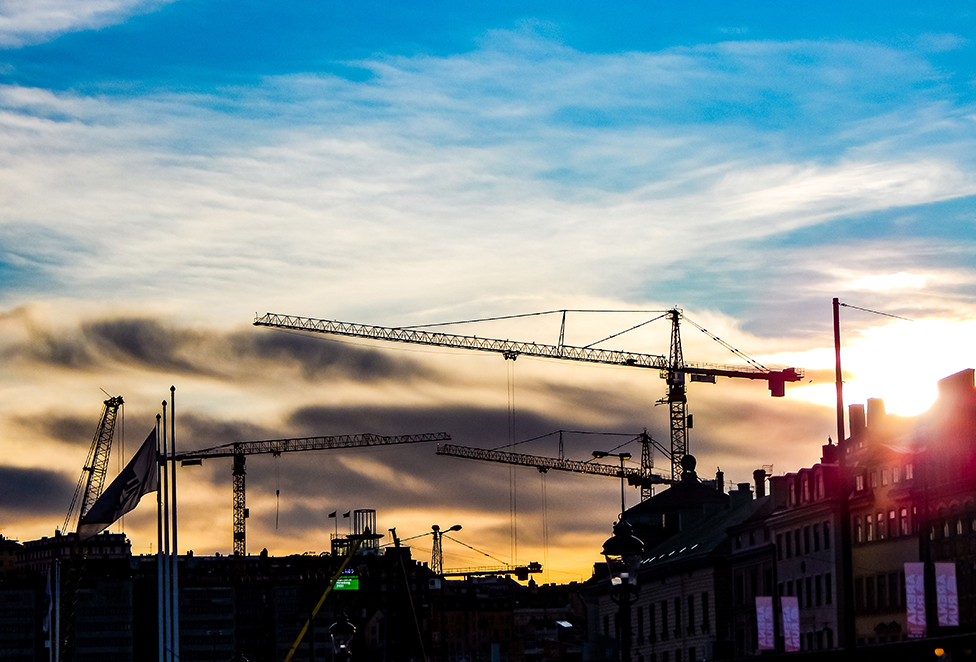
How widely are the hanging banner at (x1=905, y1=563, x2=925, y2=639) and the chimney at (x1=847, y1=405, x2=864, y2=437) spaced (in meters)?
17.8

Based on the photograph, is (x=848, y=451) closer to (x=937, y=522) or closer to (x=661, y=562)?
(x=937, y=522)

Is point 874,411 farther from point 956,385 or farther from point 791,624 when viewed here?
point 791,624

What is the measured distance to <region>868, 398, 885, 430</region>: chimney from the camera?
95875 millimetres

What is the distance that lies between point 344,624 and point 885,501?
196 feet

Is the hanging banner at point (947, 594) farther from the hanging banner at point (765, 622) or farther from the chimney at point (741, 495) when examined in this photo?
the chimney at point (741, 495)

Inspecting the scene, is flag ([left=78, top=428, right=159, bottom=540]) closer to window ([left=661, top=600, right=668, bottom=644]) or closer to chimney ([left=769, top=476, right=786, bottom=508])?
chimney ([left=769, top=476, right=786, bottom=508])

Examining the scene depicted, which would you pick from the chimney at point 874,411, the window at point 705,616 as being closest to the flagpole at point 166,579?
the chimney at point 874,411

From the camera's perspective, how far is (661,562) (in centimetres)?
13438

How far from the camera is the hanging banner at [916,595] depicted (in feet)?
264

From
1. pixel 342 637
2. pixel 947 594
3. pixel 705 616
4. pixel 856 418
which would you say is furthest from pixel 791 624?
pixel 342 637

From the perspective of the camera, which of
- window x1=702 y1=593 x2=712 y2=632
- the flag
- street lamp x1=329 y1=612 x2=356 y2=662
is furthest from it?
window x1=702 y1=593 x2=712 y2=632

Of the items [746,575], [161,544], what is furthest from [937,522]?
[161,544]

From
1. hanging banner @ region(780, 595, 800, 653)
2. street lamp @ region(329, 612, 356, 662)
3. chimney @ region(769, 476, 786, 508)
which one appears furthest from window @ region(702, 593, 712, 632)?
street lamp @ region(329, 612, 356, 662)

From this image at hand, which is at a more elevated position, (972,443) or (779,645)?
(972,443)
